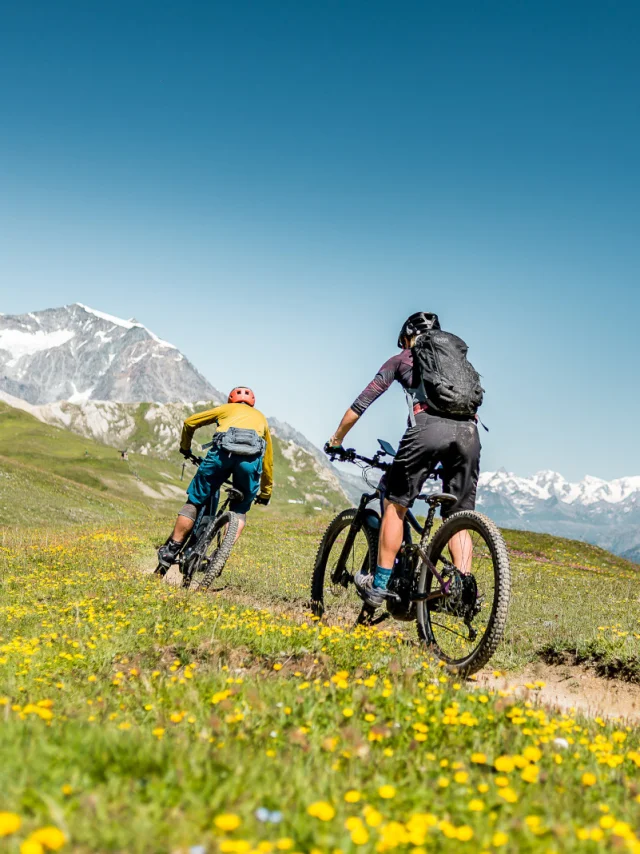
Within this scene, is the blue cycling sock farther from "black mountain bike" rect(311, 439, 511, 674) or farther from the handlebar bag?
the handlebar bag

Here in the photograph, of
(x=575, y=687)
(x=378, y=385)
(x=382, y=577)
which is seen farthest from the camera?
(x=575, y=687)

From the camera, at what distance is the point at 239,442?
10562mm

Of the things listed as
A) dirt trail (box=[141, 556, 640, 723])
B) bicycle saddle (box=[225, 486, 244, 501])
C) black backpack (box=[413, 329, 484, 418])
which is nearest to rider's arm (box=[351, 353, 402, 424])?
black backpack (box=[413, 329, 484, 418])

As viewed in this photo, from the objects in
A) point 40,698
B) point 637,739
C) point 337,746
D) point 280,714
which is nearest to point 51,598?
point 40,698

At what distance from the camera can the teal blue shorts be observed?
35.6 feet

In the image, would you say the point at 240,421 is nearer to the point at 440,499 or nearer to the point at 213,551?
the point at 213,551

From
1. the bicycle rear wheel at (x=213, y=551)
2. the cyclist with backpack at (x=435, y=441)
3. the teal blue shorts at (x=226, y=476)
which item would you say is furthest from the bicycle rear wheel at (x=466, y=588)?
the bicycle rear wheel at (x=213, y=551)

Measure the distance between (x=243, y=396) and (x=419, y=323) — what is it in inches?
183

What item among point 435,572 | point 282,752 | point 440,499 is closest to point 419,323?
point 440,499

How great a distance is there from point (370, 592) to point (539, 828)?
463 cm

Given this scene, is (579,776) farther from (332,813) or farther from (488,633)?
(488,633)

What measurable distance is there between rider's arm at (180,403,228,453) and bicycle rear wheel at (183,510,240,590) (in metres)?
1.64

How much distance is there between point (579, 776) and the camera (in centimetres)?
347

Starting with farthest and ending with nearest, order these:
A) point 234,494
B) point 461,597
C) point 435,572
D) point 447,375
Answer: point 234,494
point 447,375
point 435,572
point 461,597
